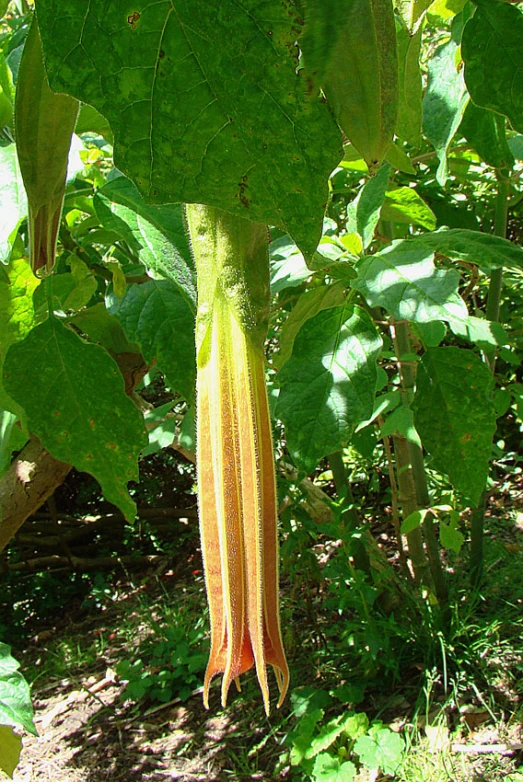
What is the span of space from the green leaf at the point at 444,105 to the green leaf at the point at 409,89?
1.1 inches

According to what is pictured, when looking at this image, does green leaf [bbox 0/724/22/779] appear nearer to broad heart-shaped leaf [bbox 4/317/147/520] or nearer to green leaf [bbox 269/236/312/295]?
broad heart-shaped leaf [bbox 4/317/147/520]

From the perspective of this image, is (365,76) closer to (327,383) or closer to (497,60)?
(497,60)

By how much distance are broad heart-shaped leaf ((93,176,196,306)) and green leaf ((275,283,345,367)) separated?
14.9 inches

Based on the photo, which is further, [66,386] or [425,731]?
[425,731]

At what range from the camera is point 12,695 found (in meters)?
1.04

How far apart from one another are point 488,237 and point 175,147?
795 millimetres

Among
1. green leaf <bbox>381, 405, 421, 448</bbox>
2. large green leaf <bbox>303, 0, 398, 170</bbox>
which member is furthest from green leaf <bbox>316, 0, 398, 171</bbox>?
green leaf <bbox>381, 405, 421, 448</bbox>

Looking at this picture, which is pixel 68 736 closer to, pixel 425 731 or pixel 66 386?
pixel 425 731

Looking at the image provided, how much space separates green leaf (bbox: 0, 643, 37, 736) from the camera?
1.03 metres

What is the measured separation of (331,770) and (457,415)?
136 centimetres

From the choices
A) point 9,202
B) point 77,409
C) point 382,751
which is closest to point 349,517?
point 382,751

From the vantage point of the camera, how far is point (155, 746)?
7.89ft

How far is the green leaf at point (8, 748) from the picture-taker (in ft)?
3.20

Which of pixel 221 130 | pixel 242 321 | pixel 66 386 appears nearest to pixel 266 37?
pixel 221 130
